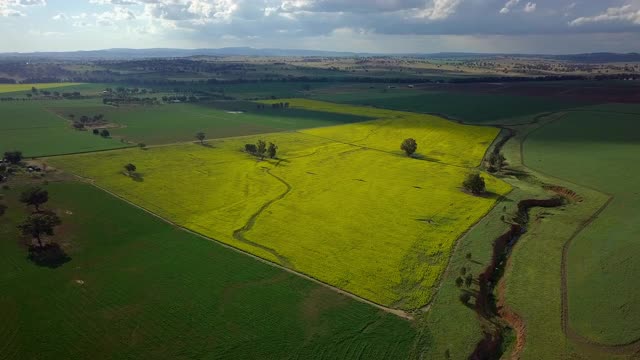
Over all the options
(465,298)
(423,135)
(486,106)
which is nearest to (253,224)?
(465,298)

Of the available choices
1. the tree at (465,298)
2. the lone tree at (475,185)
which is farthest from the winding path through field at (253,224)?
the lone tree at (475,185)

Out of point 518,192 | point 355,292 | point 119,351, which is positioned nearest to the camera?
point 119,351

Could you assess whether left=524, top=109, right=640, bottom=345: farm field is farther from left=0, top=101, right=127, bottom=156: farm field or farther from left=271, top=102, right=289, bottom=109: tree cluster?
left=0, top=101, right=127, bottom=156: farm field

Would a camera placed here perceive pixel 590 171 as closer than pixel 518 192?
No

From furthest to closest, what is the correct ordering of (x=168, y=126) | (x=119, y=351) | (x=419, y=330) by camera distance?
(x=168, y=126) < (x=419, y=330) < (x=119, y=351)

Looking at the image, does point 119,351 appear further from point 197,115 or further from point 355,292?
point 197,115

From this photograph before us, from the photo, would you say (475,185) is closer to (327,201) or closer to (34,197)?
(327,201)

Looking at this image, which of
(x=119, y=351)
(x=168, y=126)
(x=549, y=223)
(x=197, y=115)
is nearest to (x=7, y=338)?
(x=119, y=351)
